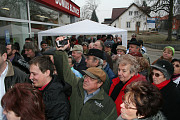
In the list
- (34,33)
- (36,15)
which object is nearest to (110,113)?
(34,33)

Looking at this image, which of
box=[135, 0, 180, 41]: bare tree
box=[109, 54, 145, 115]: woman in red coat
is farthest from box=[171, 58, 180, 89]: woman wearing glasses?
box=[135, 0, 180, 41]: bare tree

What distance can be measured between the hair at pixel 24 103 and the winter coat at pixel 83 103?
2.26ft

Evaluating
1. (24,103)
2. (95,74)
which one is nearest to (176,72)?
(95,74)

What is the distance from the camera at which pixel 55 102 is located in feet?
5.56

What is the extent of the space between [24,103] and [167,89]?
2065 millimetres

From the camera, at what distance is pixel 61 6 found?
9.84 m

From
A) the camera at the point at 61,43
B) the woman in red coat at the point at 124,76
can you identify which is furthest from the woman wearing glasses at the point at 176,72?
the camera at the point at 61,43

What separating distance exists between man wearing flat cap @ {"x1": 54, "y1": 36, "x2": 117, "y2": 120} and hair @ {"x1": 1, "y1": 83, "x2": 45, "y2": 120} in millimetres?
696

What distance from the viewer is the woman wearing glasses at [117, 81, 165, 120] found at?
1.49m

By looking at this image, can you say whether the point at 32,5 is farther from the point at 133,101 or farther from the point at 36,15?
the point at 133,101

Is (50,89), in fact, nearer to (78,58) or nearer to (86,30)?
(78,58)

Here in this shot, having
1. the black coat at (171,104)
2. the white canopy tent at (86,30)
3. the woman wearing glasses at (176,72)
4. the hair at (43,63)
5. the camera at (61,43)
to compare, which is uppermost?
the white canopy tent at (86,30)

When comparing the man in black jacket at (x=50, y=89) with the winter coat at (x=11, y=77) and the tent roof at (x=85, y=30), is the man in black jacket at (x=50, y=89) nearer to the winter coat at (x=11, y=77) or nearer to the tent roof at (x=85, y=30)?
the winter coat at (x=11, y=77)

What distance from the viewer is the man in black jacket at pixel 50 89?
66.4 inches
